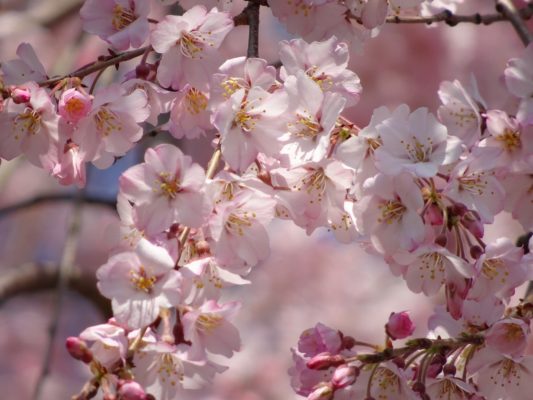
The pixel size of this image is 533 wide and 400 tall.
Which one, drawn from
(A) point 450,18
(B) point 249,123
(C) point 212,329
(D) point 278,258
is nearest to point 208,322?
(C) point 212,329

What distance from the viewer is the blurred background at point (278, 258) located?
15.8 ft

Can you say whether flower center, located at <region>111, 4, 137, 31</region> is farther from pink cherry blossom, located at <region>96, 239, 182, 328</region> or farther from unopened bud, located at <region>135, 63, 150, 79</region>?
pink cherry blossom, located at <region>96, 239, 182, 328</region>

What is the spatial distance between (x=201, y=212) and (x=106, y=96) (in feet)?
0.82

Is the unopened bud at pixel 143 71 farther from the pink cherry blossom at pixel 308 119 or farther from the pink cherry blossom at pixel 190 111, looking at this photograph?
the pink cherry blossom at pixel 308 119

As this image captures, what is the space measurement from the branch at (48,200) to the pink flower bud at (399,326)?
63.1 inches

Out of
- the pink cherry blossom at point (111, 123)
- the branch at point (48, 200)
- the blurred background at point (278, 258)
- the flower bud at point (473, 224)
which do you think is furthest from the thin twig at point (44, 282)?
the flower bud at point (473, 224)

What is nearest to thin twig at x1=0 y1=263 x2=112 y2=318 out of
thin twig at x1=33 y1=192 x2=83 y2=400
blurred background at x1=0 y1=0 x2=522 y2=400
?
thin twig at x1=33 y1=192 x2=83 y2=400

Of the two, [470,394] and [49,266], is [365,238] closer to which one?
[470,394]

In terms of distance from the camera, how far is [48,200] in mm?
2902

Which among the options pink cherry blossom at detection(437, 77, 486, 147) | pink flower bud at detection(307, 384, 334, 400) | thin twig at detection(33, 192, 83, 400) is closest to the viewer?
pink flower bud at detection(307, 384, 334, 400)

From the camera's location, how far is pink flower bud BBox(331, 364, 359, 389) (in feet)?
3.98

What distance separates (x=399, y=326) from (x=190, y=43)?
1.47ft

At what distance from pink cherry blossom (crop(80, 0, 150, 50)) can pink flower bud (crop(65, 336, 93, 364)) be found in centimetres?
41

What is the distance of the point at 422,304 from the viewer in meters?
5.30
